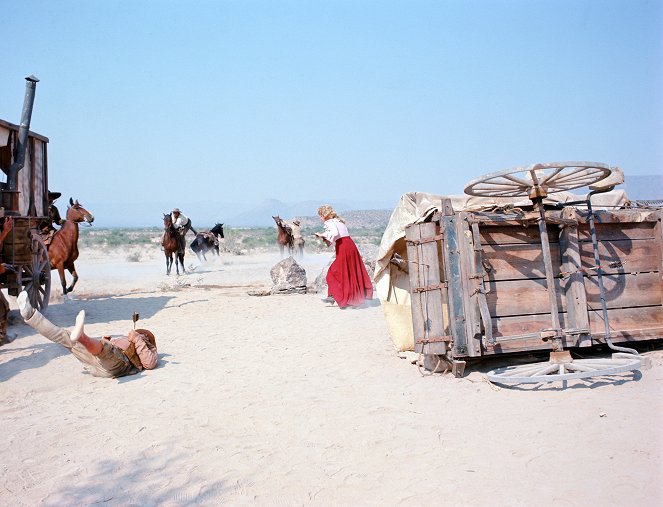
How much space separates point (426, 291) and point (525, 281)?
0.94 meters

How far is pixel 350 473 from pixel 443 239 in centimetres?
248

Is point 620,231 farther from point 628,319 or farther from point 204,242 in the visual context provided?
point 204,242

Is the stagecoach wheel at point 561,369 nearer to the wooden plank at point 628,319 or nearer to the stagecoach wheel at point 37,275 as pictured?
the wooden plank at point 628,319

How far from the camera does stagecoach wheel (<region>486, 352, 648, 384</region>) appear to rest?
4.57 meters

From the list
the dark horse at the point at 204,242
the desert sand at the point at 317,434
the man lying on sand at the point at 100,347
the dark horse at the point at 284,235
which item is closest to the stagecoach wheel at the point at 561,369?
the desert sand at the point at 317,434

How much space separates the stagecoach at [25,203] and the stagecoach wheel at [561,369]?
7.32m

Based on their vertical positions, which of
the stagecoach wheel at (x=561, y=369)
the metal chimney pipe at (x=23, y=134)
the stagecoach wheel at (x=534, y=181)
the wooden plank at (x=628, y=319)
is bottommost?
the stagecoach wheel at (x=561, y=369)

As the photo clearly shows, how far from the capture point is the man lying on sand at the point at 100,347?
16.5 ft

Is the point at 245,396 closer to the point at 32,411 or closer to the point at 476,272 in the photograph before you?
the point at 32,411

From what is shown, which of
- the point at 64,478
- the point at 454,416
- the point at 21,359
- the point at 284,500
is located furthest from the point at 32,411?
the point at 454,416

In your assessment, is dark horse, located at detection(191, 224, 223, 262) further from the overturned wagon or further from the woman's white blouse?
the overturned wagon

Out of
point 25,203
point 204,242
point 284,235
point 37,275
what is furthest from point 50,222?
point 204,242

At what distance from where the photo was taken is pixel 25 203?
9.69 meters

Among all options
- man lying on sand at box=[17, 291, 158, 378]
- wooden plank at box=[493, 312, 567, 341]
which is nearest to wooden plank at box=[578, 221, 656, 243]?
wooden plank at box=[493, 312, 567, 341]
